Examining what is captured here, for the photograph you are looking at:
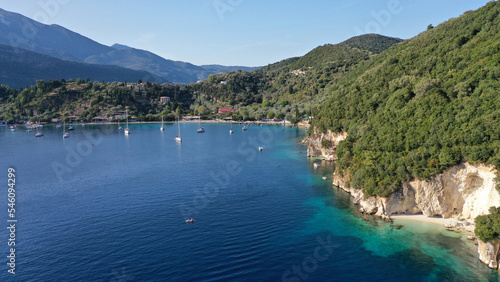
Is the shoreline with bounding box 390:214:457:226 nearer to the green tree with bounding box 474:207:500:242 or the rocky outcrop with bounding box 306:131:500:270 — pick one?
the rocky outcrop with bounding box 306:131:500:270

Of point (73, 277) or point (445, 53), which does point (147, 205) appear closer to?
point (73, 277)
